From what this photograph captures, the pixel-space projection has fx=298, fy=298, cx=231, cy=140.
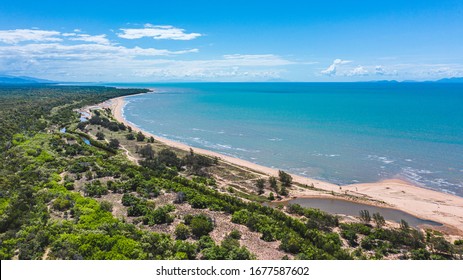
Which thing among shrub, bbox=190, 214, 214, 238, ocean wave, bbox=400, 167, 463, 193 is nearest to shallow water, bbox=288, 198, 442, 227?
ocean wave, bbox=400, 167, 463, 193

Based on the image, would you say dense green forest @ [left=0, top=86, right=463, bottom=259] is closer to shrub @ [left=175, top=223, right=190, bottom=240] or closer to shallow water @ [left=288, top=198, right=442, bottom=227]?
shrub @ [left=175, top=223, right=190, bottom=240]

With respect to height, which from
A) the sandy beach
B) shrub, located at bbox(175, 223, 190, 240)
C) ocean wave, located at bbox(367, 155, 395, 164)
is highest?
shrub, located at bbox(175, 223, 190, 240)

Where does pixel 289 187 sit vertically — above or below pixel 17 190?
below

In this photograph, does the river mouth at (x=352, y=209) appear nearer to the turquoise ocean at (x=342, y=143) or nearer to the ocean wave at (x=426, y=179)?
the turquoise ocean at (x=342, y=143)

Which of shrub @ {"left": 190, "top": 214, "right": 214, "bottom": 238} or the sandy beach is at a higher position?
shrub @ {"left": 190, "top": 214, "right": 214, "bottom": 238}

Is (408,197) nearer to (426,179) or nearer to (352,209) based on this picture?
(426,179)

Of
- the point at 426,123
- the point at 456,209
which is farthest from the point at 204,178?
the point at 426,123

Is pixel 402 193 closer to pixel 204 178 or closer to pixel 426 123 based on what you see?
pixel 204 178

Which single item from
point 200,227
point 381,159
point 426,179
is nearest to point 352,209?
point 426,179

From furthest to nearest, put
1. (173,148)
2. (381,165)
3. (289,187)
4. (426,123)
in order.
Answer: (426,123), (173,148), (381,165), (289,187)
